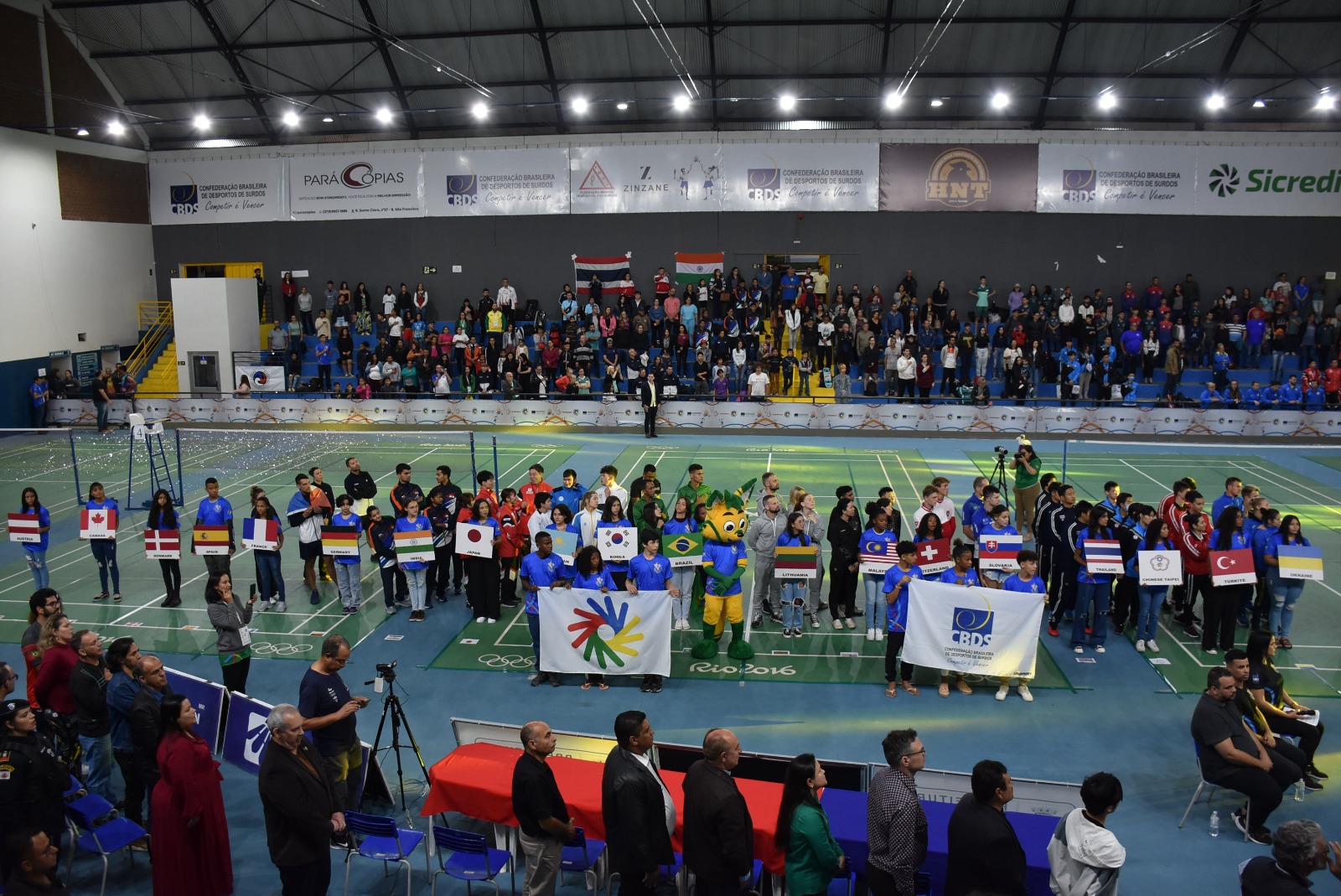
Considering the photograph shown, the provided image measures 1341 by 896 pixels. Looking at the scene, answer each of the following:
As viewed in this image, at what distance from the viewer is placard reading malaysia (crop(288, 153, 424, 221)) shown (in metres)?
38.6

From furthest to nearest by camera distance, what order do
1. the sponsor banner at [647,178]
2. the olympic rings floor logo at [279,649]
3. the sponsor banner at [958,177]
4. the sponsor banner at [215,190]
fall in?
the sponsor banner at [215,190]
the sponsor banner at [647,178]
the sponsor banner at [958,177]
the olympic rings floor logo at [279,649]

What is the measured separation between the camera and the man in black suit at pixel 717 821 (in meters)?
6.32

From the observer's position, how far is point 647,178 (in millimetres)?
37344

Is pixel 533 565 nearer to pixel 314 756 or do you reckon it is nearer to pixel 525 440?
pixel 314 756

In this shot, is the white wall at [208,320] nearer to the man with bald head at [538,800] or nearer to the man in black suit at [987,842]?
the man with bald head at [538,800]

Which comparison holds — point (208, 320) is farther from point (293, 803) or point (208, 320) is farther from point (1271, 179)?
point (1271, 179)

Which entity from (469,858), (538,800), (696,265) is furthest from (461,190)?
(538,800)

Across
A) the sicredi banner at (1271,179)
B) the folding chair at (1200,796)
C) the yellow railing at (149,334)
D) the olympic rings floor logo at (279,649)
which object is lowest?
the folding chair at (1200,796)

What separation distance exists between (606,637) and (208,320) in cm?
3255

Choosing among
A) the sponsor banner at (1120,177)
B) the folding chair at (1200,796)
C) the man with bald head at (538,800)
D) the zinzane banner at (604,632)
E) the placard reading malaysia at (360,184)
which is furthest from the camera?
the placard reading malaysia at (360,184)

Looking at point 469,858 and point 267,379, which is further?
point 267,379

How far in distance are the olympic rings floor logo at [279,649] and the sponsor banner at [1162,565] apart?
1184 cm

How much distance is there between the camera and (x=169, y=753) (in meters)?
7.42

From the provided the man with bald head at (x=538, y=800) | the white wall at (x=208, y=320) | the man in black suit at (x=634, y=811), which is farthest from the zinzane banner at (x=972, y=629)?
the white wall at (x=208, y=320)
